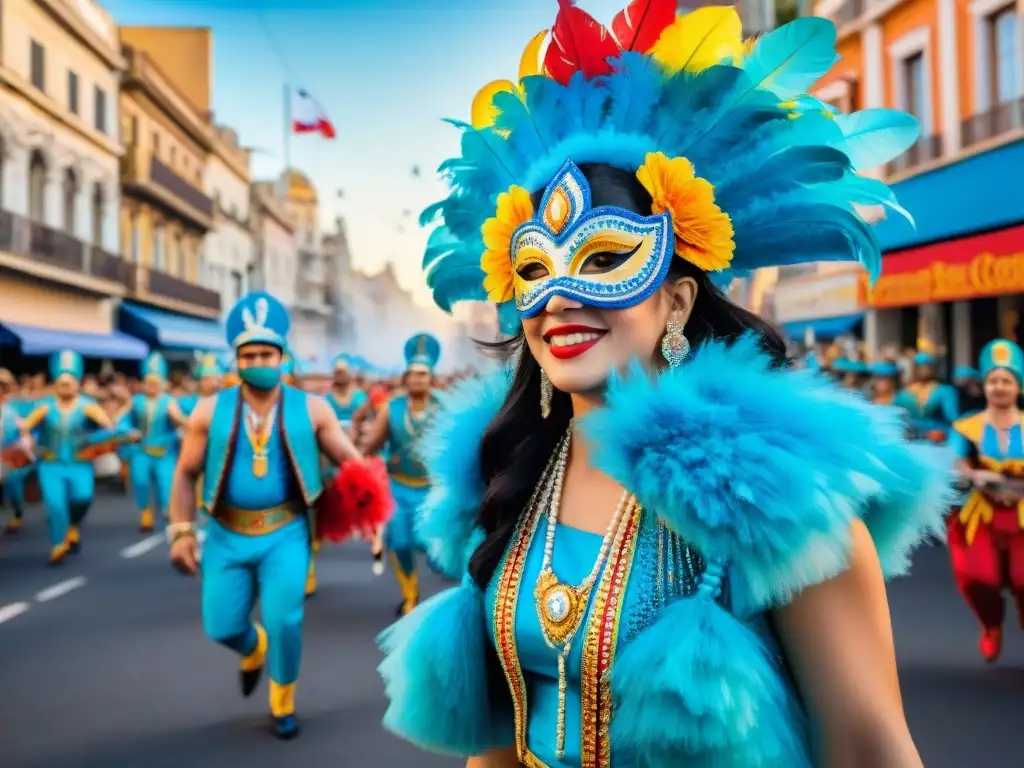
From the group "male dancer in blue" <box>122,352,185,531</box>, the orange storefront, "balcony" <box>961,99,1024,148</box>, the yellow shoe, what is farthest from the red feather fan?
"balcony" <box>961,99,1024,148</box>

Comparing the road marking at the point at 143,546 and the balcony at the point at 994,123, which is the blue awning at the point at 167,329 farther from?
the balcony at the point at 994,123

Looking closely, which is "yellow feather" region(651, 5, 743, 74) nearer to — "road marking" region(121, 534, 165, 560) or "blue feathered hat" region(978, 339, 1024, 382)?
"blue feathered hat" region(978, 339, 1024, 382)

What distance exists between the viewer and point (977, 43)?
1680cm

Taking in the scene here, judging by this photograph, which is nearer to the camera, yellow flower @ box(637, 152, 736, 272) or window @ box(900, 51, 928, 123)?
yellow flower @ box(637, 152, 736, 272)

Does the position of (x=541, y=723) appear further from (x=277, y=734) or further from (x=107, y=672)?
(x=107, y=672)

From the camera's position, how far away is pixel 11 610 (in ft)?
26.1

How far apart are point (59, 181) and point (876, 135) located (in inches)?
1013

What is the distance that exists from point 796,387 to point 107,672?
5681 mm

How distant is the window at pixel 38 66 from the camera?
74.0ft

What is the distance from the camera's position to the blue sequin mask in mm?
1804

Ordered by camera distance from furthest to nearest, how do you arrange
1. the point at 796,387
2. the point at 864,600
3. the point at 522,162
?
1. the point at 522,162
2. the point at 796,387
3. the point at 864,600

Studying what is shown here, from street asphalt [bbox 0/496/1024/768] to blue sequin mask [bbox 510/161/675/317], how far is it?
3.43 meters

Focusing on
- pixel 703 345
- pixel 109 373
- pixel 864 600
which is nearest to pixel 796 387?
pixel 703 345

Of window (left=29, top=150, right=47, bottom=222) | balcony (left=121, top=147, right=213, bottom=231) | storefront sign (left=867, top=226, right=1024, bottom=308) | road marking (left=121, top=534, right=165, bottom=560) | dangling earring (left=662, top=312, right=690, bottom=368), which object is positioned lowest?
road marking (left=121, top=534, right=165, bottom=560)
